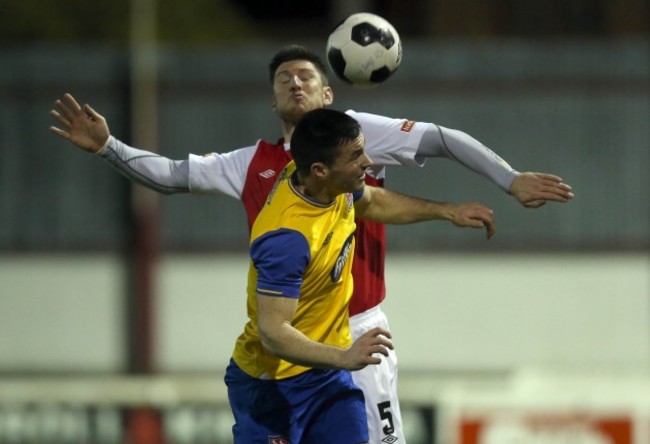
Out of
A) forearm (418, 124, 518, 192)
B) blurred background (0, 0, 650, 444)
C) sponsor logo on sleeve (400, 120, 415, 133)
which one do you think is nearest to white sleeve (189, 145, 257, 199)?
sponsor logo on sleeve (400, 120, 415, 133)

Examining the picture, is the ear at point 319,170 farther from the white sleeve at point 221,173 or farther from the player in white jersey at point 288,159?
the white sleeve at point 221,173

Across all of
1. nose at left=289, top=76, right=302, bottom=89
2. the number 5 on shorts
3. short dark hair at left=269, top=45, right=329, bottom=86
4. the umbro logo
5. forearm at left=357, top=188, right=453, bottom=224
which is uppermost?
short dark hair at left=269, top=45, right=329, bottom=86

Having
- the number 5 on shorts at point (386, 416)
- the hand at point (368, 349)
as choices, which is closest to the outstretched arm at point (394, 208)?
the number 5 on shorts at point (386, 416)

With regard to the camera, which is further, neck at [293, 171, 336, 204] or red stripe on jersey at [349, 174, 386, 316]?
red stripe on jersey at [349, 174, 386, 316]

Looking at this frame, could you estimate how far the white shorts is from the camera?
6.61 metres

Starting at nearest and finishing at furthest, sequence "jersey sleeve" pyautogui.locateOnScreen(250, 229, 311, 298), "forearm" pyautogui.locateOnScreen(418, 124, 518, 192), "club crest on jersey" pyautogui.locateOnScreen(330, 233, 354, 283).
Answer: "jersey sleeve" pyautogui.locateOnScreen(250, 229, 311, 298), "club crest on jersey" pyautogui.locateOnScreen(330, 233, 354, 283), "forearm" pyautogui.locateOnScreen(418, 124, 518, 192)

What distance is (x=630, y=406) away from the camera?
37.1 feet

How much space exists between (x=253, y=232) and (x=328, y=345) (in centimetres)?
56

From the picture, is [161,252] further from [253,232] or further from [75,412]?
[253,232]

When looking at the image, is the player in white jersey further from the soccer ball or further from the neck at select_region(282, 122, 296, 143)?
the soccer ball

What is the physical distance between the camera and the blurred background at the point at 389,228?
627 inches

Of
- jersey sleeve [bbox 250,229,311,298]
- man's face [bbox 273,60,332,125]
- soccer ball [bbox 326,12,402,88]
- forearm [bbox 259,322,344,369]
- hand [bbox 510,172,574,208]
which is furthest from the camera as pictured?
soccer ball [bbox 326,12,402,88]

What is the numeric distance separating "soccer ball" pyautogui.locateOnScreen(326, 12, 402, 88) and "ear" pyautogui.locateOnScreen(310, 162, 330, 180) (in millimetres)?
976

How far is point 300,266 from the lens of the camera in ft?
19.3
